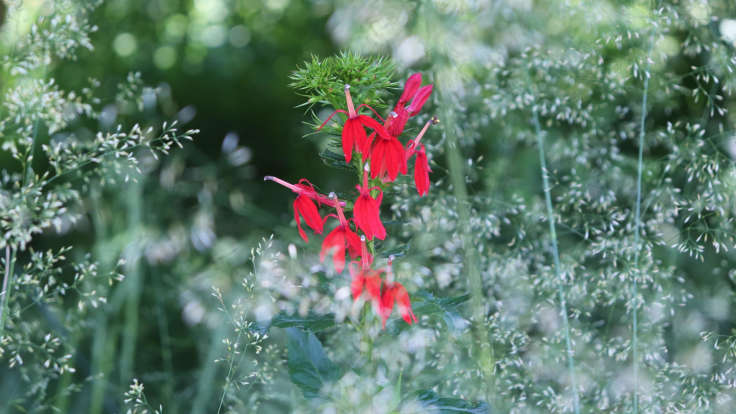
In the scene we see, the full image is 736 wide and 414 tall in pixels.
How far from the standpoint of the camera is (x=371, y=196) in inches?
28.4

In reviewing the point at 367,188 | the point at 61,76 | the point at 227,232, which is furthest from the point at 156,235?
the point at 367,188

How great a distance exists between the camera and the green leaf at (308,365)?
728 millimetres

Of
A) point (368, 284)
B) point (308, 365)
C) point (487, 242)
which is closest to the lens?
point (368, 284)

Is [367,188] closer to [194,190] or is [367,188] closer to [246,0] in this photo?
[194,190]

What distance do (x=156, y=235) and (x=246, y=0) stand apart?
3.75 ft

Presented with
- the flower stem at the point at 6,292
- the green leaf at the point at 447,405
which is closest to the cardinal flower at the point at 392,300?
the green leaf at the point at 447,405

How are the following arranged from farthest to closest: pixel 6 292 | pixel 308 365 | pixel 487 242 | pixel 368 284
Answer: pixel 487 242
pixel 6 292
pixel 308 365
pixel 368 284

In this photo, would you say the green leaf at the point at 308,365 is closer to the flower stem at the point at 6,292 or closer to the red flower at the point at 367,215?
the red flower at the point at 367,215

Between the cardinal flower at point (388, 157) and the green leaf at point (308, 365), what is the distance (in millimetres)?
223

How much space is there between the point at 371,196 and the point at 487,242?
0.67 metres

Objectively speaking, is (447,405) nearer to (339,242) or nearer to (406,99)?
(339,242)

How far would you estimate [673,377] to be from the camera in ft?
3.60

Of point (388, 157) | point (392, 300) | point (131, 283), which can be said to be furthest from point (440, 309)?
point (131, 283)

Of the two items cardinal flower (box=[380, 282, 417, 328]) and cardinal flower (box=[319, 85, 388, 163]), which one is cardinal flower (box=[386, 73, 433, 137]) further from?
cardinal flower (box=[380, 282, 417, 328])
